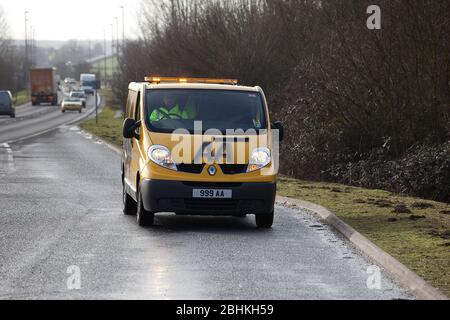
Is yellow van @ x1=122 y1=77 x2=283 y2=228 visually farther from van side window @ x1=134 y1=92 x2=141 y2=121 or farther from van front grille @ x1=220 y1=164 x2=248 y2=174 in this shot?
van side window @ x1=134 y1=92 x2=141 y2=121

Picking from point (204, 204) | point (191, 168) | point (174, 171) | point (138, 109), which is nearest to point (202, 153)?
point (191, 168)

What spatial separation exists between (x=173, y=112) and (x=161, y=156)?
3.01ft

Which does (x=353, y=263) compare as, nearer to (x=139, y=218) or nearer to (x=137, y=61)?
(x=139, y=218)

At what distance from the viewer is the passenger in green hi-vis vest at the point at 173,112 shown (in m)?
15.9

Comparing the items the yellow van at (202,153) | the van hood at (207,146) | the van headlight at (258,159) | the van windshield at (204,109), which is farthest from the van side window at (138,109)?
the van headlight at (258,159)

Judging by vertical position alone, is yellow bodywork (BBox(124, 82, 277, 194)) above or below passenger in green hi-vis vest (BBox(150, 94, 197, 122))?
below

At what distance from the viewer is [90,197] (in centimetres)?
2047

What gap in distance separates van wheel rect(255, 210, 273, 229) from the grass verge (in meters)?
1.07

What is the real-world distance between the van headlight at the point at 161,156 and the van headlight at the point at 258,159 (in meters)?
0.99

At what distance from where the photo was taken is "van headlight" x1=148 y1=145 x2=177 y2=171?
1516cm

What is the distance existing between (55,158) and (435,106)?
1303cm

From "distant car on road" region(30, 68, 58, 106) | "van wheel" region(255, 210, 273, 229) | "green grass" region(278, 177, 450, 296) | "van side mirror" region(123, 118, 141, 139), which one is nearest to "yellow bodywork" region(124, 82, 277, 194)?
"van side mirror" region(123, 118, 141, 139)

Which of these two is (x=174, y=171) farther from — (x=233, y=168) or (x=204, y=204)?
(x=233, y=168)
